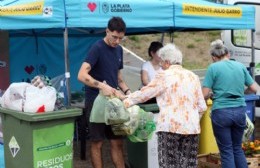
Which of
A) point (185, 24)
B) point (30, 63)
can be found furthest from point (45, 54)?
point (185, 24)

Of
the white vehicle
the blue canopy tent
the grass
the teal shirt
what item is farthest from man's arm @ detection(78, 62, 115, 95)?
the grass

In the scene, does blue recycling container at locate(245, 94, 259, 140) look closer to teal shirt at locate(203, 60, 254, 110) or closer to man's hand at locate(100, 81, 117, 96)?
teal shirt at locate(203, 60, 254, 110)

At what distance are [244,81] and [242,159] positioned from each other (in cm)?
85

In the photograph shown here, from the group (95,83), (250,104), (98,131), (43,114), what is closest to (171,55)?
(95,83)

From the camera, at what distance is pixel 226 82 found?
502 cm

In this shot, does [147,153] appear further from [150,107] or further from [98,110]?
[98,110]

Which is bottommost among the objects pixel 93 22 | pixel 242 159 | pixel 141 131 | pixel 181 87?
pixel 242 159

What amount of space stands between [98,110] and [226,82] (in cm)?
133

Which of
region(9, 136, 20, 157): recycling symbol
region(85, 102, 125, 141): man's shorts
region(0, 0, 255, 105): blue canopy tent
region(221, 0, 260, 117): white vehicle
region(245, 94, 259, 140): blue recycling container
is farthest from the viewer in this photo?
region(221, 0, 260, 117): white vehicle

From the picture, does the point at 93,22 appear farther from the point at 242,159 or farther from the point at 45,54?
the point at 45,54

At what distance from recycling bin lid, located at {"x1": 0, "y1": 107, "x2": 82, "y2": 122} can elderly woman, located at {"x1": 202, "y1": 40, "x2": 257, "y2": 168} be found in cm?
136

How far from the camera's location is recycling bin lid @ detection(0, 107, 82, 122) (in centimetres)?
452

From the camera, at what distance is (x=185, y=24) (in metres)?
6.30

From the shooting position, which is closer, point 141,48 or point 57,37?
point 57,37
